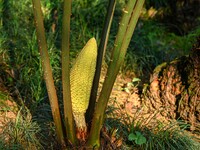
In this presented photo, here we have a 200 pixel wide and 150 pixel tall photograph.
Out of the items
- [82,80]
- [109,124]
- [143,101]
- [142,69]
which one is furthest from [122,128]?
[142,69]

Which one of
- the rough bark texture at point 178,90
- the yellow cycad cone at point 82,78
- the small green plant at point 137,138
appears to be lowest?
the small green plant at point 137,138

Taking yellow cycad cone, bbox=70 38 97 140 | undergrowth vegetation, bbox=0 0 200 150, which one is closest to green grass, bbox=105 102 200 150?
undergrowth vegetation, bbox=0 0 200 150

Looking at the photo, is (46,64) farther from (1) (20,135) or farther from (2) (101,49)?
(1) (20,135)

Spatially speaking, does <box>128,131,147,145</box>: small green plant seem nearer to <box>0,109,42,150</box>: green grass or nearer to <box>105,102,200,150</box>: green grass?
<box>105,102,200,150</box>: green grass

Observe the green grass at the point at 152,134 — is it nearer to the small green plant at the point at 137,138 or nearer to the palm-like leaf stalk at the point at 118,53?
the small green plant at the point at 137,138

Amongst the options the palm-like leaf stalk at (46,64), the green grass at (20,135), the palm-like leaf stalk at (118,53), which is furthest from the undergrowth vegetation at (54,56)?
the palm-like leaf stalk at (46,64)
